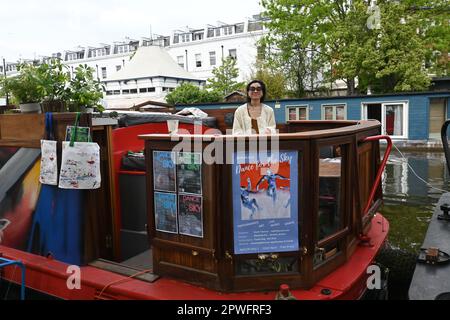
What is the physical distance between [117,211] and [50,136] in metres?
0.96

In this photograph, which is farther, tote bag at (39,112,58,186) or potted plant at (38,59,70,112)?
potted plant at (38,59,70,112)

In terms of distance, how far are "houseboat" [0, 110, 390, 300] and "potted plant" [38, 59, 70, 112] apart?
161 mm

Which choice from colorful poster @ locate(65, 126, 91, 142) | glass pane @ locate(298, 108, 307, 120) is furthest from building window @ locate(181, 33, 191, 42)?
colorful poster @ locate(65, 126, 91, 142)

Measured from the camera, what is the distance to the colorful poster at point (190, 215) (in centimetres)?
290

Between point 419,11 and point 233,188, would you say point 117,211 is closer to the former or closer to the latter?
point 233,188

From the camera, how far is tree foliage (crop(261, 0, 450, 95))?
20828mm

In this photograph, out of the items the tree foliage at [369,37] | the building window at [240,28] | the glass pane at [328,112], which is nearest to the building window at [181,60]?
the building window at [240,28]

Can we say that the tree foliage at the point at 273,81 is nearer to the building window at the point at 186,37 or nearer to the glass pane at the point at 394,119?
the glass pane at the point at 394,119

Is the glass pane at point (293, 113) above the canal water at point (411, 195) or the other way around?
above

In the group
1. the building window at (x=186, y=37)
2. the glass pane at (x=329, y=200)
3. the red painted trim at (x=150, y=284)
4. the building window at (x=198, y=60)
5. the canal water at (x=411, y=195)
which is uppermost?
the building window at (x=186, y=37)

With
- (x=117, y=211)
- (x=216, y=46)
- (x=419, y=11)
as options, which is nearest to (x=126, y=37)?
(x=216, y=46)

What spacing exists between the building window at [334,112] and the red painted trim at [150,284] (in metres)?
16.3

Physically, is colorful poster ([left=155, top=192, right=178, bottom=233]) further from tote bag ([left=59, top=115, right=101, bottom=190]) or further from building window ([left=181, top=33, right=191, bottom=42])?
building window ([left=181, top=33, right=191, bottom=42])

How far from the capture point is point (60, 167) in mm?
3479
